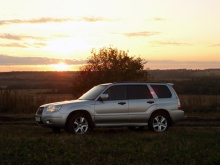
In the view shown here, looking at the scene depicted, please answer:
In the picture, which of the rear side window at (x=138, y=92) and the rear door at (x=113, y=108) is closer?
the rear door at (x=113, y=108)

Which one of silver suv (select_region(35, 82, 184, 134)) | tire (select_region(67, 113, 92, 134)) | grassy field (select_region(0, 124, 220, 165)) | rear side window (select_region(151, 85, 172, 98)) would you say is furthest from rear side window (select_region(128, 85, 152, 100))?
grassy field (select_region(0, 124, 220, 165))

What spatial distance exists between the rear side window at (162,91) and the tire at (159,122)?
0.71 m

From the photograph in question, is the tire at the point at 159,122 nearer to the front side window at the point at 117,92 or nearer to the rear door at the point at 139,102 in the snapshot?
the rear door at the point at 139,102

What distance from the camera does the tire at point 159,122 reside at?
1805 centimetres

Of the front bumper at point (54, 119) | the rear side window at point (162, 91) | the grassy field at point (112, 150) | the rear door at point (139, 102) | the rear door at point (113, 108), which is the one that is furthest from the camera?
the rear side window at point (162, 91)

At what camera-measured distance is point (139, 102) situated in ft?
Answer: 58.8

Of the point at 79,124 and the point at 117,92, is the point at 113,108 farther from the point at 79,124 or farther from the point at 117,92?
the point at 79,124

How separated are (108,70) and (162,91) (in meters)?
17.1

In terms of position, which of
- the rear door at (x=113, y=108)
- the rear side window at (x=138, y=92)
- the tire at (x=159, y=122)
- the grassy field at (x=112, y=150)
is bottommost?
the grassy field at (x=112, y=150)

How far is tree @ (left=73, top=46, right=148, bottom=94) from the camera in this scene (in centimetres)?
3504

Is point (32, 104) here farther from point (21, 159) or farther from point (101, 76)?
point (21, 159)

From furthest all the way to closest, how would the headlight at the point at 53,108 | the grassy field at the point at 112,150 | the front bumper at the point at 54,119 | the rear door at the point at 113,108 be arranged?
1. the rear door at the point at 113,108
2. the headlight at the point at 53,108
3. the front bumper at the point at 54,119
4. the grassy field at the point at 112,150

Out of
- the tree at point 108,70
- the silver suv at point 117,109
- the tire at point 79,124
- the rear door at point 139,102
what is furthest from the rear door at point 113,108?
the tree at point 108,70

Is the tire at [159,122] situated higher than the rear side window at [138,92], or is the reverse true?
the rear side window at [138,92]
